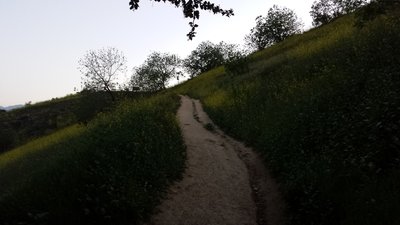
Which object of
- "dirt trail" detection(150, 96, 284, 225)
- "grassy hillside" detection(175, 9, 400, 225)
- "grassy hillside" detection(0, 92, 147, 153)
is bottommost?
"dirt trail" detection(150, 96, 284, 225)

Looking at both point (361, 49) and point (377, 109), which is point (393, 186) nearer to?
point (377, 109)

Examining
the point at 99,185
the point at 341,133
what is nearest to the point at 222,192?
the point at 341,133

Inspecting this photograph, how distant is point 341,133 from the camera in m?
9.71

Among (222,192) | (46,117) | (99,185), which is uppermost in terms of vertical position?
(46,117)

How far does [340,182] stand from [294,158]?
2735 mm

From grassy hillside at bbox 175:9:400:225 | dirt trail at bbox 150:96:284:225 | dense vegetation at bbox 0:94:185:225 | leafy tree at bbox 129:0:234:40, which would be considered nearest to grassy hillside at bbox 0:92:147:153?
grassy hillside at bbox 175:9:400:225

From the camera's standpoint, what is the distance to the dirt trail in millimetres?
9008

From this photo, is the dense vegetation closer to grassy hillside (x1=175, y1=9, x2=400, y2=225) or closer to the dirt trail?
the dirt trail

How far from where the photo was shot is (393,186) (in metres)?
6.83

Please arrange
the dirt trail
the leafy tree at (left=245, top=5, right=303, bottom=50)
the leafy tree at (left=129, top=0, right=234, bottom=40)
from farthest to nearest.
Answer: the leafy tree at (left=245, top=5, right=303, bottom=50) → the dirt trail → the leafy tree at (left=129, top=0, right=234, bottom=40)

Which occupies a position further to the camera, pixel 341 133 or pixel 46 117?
pixel 46 117

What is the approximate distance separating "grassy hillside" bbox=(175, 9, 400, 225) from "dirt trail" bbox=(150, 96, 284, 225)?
52 centimetres

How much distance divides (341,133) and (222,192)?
3.42 metres

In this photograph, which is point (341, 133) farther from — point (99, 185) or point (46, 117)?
point (46, 117)
